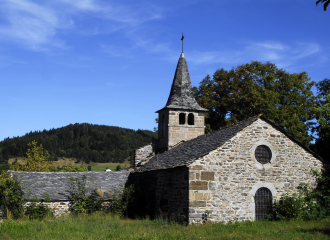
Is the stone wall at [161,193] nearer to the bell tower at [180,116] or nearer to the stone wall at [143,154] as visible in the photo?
the stone wall at [143,154]

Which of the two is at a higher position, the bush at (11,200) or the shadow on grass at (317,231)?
the bush at (11,200)

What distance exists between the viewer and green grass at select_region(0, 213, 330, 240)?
11648 mm

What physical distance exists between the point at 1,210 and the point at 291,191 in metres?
15.1

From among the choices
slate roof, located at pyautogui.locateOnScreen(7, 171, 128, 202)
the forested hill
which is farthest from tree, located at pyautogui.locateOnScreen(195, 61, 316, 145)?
the forested hill

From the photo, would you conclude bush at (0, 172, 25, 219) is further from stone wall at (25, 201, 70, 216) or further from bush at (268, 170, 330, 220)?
bush at (268, 170, 330, 220)

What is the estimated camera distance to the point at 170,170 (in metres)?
17.4

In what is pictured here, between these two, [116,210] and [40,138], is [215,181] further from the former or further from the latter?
[40,138]

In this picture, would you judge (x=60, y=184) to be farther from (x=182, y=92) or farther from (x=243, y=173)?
(x=243, y=173)

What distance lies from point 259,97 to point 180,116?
7320 millimetres

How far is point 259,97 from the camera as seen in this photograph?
93.0 feet

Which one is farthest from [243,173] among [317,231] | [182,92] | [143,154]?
[182,92]

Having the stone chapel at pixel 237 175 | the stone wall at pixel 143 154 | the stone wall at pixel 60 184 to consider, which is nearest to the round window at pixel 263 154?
the stone chapel at pixel 237 175

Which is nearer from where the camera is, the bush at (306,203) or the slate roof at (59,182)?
the bush at (306,203)

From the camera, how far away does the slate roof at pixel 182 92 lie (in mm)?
25266
